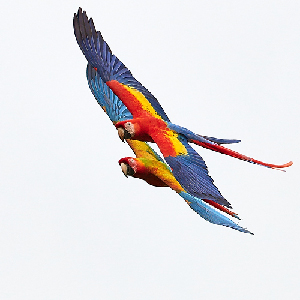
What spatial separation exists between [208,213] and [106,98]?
3.65 meters

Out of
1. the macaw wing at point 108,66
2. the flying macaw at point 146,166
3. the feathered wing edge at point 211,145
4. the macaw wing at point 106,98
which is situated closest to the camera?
the flying macaw at point 146,166

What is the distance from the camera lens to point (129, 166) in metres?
13.6

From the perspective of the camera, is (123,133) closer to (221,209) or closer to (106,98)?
(106,98)

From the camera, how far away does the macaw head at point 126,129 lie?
1350cm

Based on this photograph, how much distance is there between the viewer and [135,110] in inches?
552

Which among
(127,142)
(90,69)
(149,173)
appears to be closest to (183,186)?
(149,173)

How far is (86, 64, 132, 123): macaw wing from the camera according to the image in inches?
587

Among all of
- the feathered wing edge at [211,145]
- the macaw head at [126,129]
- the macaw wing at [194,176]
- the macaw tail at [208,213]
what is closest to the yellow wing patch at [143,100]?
the macaw head at [126,129]

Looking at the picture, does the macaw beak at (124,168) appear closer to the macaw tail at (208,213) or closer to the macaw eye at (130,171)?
the macaw eye at (130,171)

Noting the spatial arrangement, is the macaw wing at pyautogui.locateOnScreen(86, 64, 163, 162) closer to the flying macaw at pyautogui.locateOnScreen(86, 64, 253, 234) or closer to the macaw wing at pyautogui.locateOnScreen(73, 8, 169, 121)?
the flying macaw at pyautogui.locateOnScreen(86, 64, 253, 234)

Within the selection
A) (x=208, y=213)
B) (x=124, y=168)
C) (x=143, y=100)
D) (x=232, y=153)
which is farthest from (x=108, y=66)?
(x=208, y=213)

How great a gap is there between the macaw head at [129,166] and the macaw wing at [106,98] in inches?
53.2

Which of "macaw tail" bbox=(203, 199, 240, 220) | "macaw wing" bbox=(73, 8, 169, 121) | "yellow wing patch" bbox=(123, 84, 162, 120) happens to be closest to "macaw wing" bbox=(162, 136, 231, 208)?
"macaw tail" bbox=(203, 199, 240, 220)

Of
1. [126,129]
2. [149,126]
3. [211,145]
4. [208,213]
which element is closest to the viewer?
[208,213]
